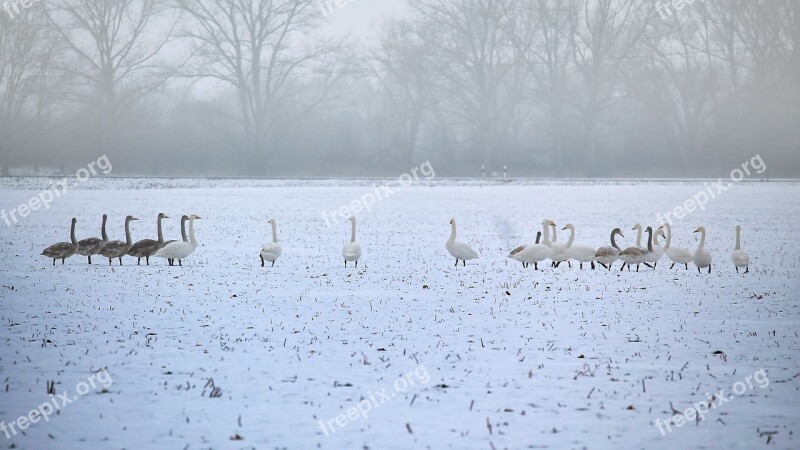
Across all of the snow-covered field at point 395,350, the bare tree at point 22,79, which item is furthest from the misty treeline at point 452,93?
the snow-covered field at point 395,350

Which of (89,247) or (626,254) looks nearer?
(626,254)

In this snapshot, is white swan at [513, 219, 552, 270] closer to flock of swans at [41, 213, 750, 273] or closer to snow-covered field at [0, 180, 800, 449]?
flock of swans at [41, 213, 750, 273]

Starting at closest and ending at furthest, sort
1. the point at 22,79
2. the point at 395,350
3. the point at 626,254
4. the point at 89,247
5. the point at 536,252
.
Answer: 1. the point at 395,350
2. the point at 626,254
3. the point at 536,252
4. the point at 89,247
5. the point at 22,79

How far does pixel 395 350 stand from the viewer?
26.8 ft

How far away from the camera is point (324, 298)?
11.1 m

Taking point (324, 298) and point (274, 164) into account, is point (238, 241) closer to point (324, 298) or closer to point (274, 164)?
point (324, 298)

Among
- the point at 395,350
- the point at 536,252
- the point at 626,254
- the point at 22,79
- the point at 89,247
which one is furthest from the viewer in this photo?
the point at 22,79

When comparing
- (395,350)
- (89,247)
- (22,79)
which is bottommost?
(395,350)

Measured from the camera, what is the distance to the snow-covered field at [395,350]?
5.95m

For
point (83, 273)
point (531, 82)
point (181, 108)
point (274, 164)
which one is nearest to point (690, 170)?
point (531, 82)

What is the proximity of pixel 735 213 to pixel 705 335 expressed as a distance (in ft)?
56.6

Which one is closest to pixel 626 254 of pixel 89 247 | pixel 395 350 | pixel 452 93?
pixel 395 350

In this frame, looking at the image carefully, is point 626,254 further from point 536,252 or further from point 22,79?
point 22,79

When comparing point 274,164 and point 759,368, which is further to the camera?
point 274,164
